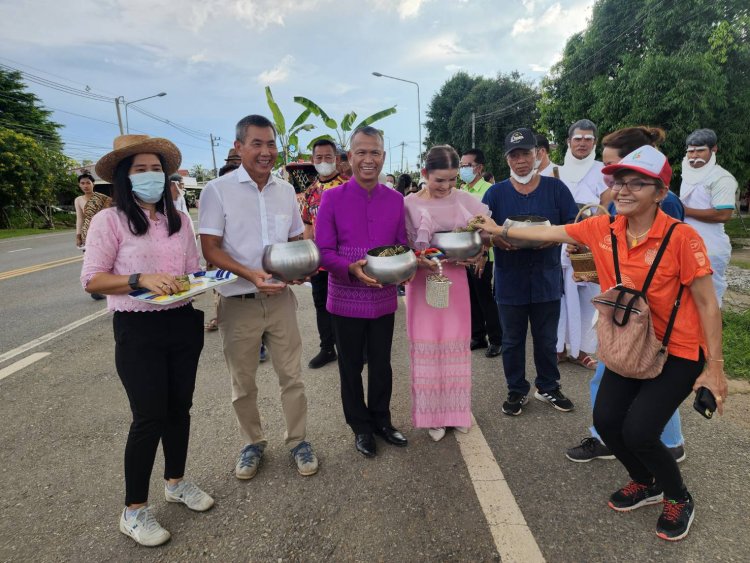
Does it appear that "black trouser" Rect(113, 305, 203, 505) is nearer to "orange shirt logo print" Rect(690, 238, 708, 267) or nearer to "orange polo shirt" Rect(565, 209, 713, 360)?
"orange polo shirt" Rect(565, 209, 713, 360)

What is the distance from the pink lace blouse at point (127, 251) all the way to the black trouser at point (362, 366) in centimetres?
106

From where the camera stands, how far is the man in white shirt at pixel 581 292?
13.8 ft

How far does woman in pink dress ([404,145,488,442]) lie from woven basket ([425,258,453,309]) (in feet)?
0.72

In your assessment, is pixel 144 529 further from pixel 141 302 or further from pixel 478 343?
pixel 478 343

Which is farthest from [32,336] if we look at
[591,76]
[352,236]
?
[591,76]

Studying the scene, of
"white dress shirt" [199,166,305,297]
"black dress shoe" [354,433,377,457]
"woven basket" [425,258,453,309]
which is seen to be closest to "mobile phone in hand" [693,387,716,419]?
"woven basket" [425,258,453,309]

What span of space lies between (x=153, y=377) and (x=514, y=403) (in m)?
2.57

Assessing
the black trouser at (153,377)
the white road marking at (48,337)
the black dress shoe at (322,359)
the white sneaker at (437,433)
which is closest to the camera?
the black trouser at (153,377)

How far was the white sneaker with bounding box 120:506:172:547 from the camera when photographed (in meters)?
2.19

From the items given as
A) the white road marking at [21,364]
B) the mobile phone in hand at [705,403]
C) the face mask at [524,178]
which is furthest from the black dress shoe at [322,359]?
the mobile phone in hand at [705,403]

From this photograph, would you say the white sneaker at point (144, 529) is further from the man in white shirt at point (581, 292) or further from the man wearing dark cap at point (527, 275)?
the man in white shirt at point (581, 292)

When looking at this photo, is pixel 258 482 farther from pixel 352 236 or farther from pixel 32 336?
pixel 32 336

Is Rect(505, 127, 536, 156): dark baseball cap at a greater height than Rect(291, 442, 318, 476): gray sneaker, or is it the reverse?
Rect(505, 127, 536, 156): dark baseball cap

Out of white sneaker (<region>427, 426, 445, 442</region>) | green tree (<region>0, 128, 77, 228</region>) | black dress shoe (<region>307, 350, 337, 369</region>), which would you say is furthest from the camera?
green tree (<region>0, 128, 77, 228</region>)
